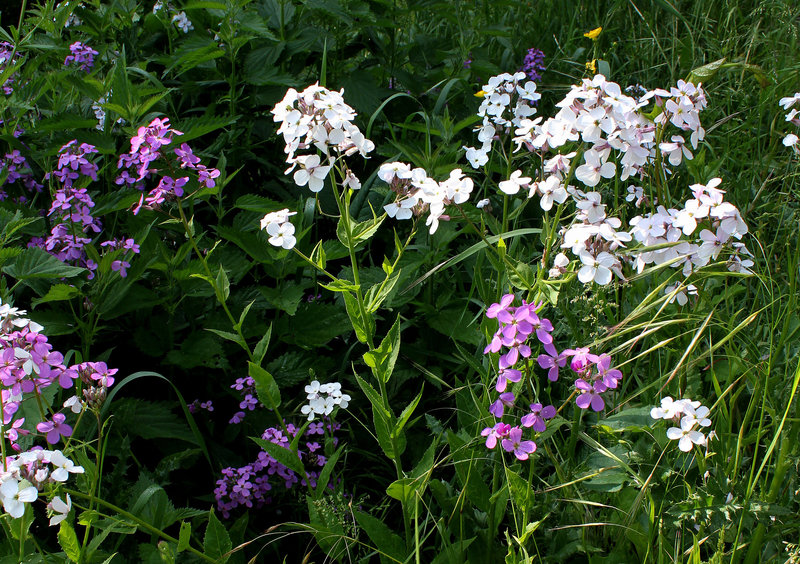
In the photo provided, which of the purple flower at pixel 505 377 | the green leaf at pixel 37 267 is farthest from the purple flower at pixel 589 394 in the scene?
the green leaf at pixel 37 267

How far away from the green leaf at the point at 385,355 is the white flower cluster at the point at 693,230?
0.48m

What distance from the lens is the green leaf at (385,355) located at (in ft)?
4.38

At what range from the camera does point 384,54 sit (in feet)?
10.2

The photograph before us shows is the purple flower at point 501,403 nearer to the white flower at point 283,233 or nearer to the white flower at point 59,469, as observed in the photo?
the white flower at point 283,233

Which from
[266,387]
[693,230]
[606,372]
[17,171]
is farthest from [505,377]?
[17,171]

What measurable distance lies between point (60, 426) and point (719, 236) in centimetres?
125

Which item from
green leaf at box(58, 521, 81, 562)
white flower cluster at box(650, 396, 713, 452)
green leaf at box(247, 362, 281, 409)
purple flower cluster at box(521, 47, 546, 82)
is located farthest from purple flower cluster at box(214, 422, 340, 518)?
purple flower cluster at box(521, 47, 546, 82)

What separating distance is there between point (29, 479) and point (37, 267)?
2.33 feet

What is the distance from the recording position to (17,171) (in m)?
2.24

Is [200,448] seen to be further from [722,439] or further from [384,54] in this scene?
[384,54]

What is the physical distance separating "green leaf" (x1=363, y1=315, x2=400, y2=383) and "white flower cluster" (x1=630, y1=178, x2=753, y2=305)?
18.7 inches

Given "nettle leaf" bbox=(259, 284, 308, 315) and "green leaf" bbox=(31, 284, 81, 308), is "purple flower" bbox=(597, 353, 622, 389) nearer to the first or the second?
"nettle leaf" bbox=(259, 284, 308, 315)

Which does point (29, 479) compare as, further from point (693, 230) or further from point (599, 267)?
point (693, 230)

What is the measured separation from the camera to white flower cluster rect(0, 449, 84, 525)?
1.03 meters
